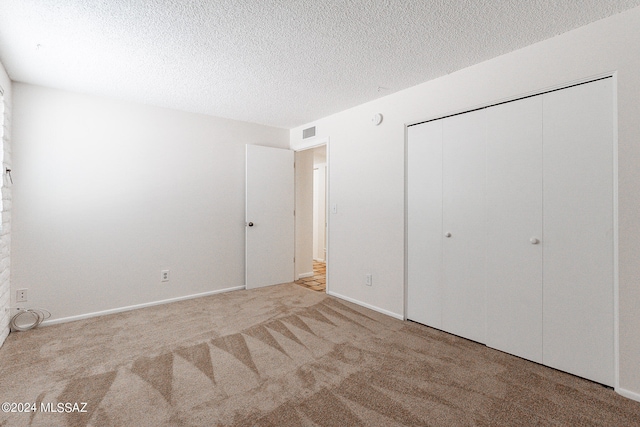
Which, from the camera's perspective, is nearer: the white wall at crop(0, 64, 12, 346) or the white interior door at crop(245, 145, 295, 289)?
the white wall at crop(0, 64, 12, 346)

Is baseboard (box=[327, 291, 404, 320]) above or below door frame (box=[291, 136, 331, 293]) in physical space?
below

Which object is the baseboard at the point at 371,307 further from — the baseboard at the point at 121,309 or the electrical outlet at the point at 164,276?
the electrical outlet at the point at 164,276

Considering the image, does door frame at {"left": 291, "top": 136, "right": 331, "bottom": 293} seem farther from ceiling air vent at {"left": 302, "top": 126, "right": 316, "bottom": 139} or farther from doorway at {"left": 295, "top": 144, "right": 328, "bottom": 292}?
doorway at {"left": 295, "top": 144, "right": 328, "bottom": 292}

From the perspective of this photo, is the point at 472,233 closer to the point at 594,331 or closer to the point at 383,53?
the point at 594,331

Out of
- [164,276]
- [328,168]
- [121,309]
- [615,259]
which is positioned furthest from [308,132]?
[615,259]

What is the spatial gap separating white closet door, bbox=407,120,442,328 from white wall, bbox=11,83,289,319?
234 cm

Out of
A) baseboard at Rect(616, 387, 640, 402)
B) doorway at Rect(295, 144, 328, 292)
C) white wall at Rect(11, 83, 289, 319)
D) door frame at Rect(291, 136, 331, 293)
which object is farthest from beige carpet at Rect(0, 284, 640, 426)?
doorway at Rect(295, 144, 328, 292)

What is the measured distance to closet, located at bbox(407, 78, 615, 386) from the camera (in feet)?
6.27

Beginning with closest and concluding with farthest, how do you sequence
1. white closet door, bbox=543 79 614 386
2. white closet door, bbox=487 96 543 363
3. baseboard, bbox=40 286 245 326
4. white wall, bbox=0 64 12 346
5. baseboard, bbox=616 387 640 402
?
1. baseboard, bbox=616 387 640 402
2. white closet door, bbox=543 79 614 386
3. white closet door, bbox=487 96 543 363
4. white wall, bbox=0 64 12 346
5. baseboard, bbox=40 286 245 326

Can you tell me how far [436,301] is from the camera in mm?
2793

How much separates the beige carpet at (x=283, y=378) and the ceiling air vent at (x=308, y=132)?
8.32ft

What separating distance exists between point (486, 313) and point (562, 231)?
0.85 meters

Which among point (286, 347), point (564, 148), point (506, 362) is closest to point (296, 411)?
point (286, 347)

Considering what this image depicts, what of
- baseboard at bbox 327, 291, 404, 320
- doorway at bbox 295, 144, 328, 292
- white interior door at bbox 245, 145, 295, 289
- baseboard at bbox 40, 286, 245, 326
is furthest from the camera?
doorway at bbox 295, 144, 328, 292
